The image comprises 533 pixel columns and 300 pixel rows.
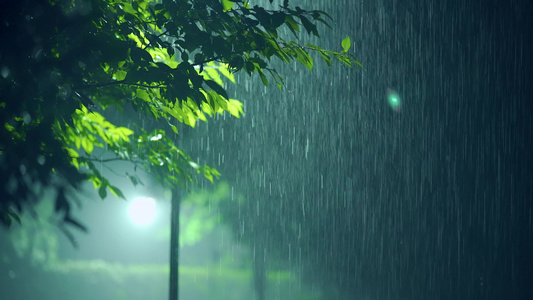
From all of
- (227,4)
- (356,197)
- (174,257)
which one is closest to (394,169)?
(356,197)

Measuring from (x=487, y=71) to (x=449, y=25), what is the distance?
454 centimetres

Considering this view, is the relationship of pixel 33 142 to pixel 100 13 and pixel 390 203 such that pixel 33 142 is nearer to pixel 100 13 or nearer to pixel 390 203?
pixel 100 13

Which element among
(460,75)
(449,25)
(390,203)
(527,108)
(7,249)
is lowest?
(7,249)

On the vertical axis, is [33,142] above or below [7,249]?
above

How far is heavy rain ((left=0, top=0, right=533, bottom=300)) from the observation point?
20.6m

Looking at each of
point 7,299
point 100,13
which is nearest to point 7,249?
point 7,299

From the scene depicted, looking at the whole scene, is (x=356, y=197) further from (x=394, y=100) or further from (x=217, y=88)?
(x=217, y=88)

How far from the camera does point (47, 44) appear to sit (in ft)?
8.28

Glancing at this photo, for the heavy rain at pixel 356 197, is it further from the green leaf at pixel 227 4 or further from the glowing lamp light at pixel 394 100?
the green leaf at pixel 227 4

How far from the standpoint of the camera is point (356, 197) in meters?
22.7

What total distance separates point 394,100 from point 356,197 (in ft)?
18.4

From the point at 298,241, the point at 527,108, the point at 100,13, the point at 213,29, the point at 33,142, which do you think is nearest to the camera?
the point at 33,142

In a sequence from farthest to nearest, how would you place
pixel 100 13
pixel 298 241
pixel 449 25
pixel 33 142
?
pixel 449 25, pixel 298 241, pixel 100 13, pixel 33 142

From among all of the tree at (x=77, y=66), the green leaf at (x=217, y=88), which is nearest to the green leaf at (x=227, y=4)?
the tree at (x=77, y=66)
